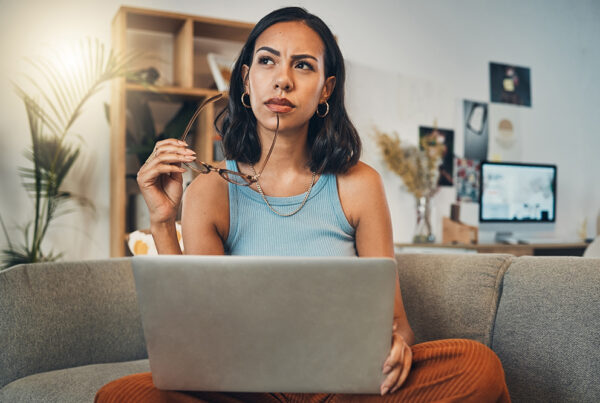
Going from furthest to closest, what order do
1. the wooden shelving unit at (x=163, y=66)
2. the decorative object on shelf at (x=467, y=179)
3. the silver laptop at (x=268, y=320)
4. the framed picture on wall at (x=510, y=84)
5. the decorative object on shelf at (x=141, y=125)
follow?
the framed picture on wall at (x=510, y=84) < the decorative object on shelf at (x=467, y=179) < the decorative object on shelf at (x=141, y=125) < the wooden shelving unit at (x=163, y=66) < the silver laptop at (x=268, y=320)

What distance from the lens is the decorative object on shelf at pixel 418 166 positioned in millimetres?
3850

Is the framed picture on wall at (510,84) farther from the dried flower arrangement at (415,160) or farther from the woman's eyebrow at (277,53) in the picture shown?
the woman's eyebrow at (277,53)

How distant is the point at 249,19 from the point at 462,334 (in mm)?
2642

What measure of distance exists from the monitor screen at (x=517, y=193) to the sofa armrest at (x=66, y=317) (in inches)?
121

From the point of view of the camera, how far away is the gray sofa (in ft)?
3.95

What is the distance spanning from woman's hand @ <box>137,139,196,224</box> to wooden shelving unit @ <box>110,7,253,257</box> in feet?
5.71

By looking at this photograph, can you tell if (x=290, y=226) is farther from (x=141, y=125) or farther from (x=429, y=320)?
(x=141, y=125)

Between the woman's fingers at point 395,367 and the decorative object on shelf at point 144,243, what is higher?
the decorative object on shelf at point 144,243

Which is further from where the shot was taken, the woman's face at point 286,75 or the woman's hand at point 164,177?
the woman's face at point 286,75

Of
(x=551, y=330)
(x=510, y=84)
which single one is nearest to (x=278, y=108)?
(x=551, y=330)

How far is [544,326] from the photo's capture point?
1239 mm

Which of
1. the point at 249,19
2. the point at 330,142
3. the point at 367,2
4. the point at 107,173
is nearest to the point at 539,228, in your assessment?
the point at 367,2

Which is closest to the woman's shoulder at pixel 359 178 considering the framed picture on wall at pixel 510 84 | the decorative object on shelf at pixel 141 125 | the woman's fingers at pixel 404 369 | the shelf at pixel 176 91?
the woman's fingers at pixel 404 369

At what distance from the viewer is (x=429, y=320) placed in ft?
4.78
